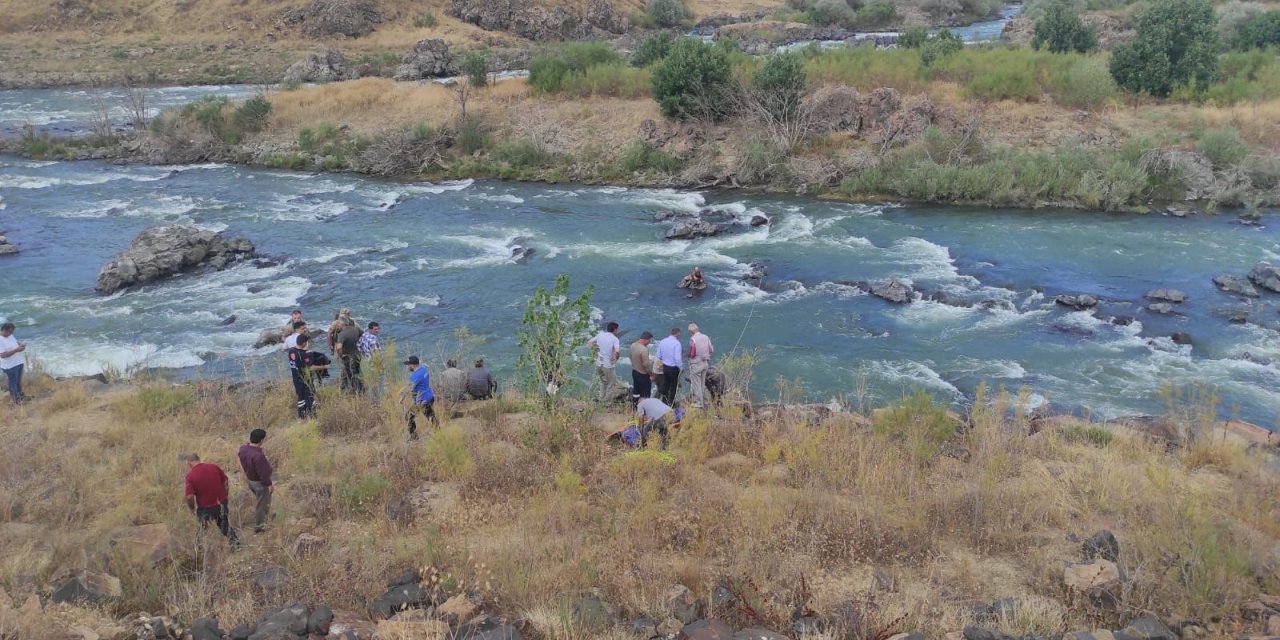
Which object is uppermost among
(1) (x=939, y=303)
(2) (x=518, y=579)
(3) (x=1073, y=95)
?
(3) (x=1073, y=95)

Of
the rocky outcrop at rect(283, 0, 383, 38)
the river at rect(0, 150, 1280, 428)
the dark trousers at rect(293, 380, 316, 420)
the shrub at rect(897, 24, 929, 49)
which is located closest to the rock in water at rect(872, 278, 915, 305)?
the river at rect(0, 150, 1280, 428)

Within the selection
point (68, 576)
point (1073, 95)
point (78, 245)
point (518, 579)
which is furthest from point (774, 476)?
point (1073, 95)

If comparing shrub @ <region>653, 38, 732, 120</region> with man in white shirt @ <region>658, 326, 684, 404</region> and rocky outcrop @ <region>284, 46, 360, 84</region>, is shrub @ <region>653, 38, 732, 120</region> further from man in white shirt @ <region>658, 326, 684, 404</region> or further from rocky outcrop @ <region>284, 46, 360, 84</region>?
rocky outcrop @ <region>284, 46, 360, 84</region>

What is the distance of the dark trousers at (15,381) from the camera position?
14.2 metres

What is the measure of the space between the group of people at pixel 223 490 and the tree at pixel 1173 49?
36.4 meters

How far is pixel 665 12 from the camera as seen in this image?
79.1 m

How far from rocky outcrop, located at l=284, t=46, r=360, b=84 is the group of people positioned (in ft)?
161

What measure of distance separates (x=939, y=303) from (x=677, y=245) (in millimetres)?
8140

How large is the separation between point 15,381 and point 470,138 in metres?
24.7

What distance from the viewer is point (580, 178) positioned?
34.5 metres

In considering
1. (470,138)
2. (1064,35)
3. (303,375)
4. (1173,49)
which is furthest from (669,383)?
(1064,35)

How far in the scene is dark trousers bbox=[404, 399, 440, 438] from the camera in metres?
12.1

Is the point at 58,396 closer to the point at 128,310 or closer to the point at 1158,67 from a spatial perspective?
the point at 128,310

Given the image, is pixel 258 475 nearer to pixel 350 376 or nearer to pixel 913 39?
pixel 350 376
